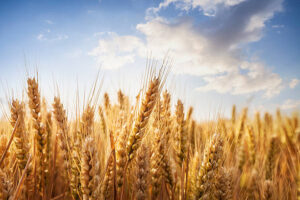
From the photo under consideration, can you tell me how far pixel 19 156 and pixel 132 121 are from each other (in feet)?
3.75

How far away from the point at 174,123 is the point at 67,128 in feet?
4.19

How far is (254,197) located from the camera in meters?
2.68

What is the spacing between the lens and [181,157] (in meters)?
2.37

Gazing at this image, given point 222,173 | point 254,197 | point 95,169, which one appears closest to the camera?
point 95,169

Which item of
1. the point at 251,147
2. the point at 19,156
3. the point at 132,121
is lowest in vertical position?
the point at 251,147

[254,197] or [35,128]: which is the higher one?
[35,128]

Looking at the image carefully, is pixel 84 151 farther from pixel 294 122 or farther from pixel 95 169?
pixel 294 122

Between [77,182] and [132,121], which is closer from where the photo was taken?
[77,182]

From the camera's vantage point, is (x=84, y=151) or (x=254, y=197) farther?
(x=254, y=197)

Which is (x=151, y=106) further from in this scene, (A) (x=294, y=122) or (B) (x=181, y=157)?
(A) (x=294, y=122)

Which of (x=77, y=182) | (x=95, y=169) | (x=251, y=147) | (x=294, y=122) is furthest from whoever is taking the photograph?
(x=294, y=122)

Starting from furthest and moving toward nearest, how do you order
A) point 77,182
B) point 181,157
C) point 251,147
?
point 251,147 < point 181,157 < point 77,182

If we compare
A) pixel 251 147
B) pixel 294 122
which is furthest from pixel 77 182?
pixel 294 122

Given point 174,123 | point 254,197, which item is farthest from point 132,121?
point 254,197
